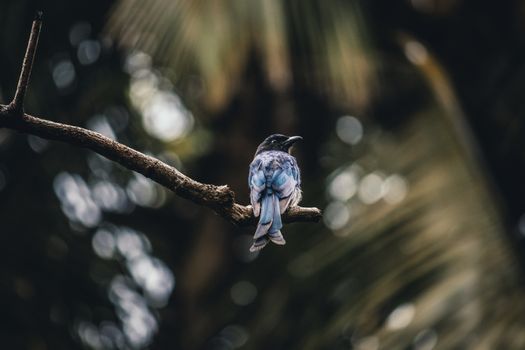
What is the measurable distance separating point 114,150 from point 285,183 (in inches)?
54.0

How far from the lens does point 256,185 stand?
3594 millimetres

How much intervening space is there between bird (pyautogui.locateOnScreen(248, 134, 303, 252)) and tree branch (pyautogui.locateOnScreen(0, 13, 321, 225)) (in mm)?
96

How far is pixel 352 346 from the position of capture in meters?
4.84

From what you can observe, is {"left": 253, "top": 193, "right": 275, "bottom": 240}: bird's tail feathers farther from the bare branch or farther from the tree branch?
the bare branch

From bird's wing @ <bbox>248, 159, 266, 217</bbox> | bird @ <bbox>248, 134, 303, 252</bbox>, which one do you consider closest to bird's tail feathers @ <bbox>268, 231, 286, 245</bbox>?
bird @ <bbox>248, 134, 303, 252</bbox>

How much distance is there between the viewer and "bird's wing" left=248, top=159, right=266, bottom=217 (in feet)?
9.98

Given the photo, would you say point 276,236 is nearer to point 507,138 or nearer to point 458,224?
point 458,224

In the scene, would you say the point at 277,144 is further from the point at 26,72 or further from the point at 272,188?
the point at 26,72

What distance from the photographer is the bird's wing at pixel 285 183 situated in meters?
3.29

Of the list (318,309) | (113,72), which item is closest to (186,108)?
(113,72)

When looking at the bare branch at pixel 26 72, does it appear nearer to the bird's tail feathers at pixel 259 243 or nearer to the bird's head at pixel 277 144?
the bird's tail feathers at pixel 259 243

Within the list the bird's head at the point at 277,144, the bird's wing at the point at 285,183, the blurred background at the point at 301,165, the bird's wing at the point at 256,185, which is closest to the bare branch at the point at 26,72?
the bird's wing at the point at 256,185

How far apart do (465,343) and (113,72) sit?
4.42 metres

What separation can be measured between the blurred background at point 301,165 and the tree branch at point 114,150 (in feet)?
6.26
